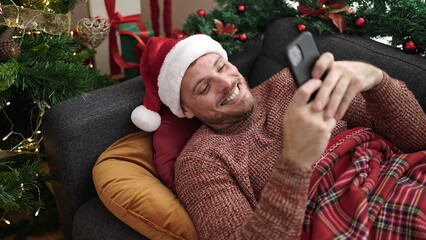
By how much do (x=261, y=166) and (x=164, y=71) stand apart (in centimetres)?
44

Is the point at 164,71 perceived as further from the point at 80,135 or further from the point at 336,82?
the point at 336,82

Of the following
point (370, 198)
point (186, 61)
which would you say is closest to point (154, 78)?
point (186, 61)

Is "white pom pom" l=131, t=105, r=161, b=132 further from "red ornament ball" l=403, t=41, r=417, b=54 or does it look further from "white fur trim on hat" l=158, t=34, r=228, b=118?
"red ornament ball" l=403, t=41, r=417, b=54

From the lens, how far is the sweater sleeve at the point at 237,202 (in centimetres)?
82

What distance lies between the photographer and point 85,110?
1270 millimetres

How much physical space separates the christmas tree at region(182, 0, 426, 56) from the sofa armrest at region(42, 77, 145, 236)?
52cm

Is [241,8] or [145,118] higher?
[241,8]

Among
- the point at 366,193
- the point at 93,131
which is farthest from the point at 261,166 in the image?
the point at 93,131

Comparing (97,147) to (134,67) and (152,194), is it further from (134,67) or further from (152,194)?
(134,67)

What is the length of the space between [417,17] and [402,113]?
0.45 metres

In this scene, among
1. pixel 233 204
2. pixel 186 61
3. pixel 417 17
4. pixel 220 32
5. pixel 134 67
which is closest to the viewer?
pixel 233 204

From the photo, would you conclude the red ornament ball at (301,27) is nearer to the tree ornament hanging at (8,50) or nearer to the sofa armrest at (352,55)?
the sofa armrest at (352,55)

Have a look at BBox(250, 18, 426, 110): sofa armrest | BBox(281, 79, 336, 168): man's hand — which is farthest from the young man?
BBox(250, 18, 426, 110): sofa armrest

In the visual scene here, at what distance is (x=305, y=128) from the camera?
30.7 inches
